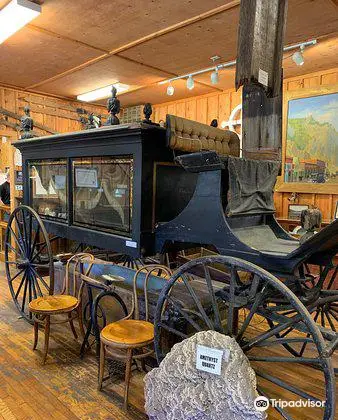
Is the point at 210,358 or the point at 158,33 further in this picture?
the point at 158,33

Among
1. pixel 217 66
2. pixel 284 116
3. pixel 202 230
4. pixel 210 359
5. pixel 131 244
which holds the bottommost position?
pixel 210 359

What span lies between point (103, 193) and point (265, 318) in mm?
1520

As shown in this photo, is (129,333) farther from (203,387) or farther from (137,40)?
(137,40)

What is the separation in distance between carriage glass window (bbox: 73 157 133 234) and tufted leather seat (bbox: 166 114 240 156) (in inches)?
13.9

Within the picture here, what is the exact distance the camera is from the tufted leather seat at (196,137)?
2.28m

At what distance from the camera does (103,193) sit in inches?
110

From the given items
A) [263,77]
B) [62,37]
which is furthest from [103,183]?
[62,37]

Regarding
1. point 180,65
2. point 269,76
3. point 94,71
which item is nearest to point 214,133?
point 269,76

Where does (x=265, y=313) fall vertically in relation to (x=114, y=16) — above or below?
below

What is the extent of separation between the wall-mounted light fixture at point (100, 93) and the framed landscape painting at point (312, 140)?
275cm

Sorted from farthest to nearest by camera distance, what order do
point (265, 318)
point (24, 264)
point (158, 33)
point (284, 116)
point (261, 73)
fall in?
point (284, 116) → point (158, 33) → point (24, 264) → point (265, 318) → point (261, 73)

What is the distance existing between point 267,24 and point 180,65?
3046mm

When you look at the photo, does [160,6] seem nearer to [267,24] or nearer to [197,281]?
[267,24]

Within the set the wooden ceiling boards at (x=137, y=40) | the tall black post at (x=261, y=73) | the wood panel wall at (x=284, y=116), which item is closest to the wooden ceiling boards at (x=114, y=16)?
the wooden ceiling boards at (x=137, y=40)
